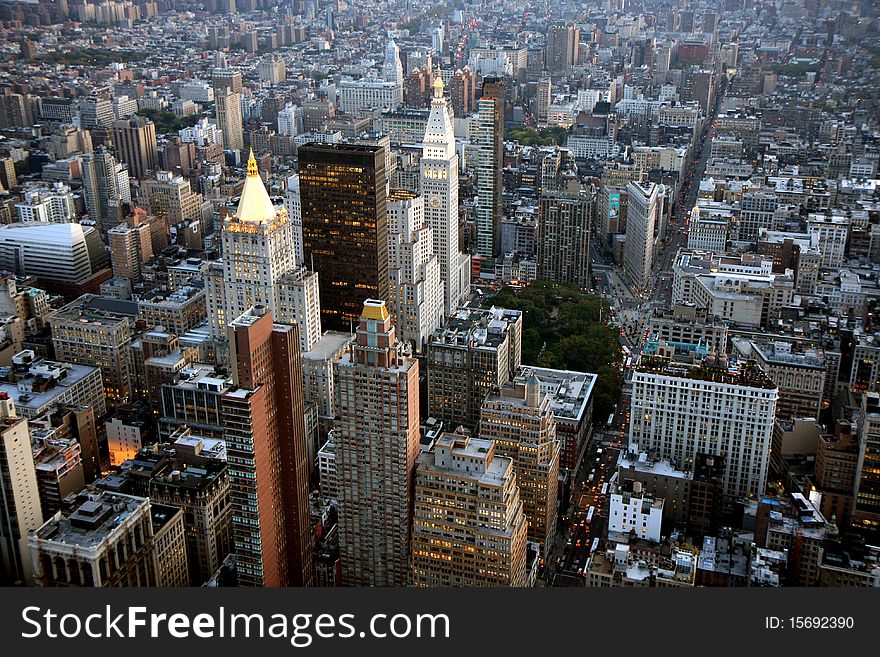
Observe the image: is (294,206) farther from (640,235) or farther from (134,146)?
(134,146)

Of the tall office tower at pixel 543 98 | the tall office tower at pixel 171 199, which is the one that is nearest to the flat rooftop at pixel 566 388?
the tall office tower at pixel 171 199

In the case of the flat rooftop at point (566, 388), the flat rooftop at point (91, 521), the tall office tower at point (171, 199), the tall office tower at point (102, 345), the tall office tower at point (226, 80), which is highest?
the tall office tower at point (226, 80)

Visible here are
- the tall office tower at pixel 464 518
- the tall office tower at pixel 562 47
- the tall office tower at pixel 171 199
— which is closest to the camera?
the tall office tower at pixel 464 518

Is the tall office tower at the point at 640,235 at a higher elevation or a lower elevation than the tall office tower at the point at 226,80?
lower

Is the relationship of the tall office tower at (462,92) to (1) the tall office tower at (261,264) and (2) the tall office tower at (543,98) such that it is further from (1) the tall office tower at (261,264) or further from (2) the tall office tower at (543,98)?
(1) the tall office tower at (261,264)

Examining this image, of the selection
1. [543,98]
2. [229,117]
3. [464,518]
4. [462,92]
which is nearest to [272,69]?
[229,117]

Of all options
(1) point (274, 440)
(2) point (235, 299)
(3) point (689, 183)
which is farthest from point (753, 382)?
(3) point (689, 183)

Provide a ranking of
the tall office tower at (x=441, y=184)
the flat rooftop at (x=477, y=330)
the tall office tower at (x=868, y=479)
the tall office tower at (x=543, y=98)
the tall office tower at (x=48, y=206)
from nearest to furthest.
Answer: the tall office tower at (x=868, y=479), the flat rooftop at (x=477, y=330), the tall office tower at (x=441, y=184), the tall office tower at (x=48, y=206), the tall office tower at (x=543, y=98)

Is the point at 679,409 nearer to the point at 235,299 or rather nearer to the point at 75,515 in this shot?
the point at 235,299
